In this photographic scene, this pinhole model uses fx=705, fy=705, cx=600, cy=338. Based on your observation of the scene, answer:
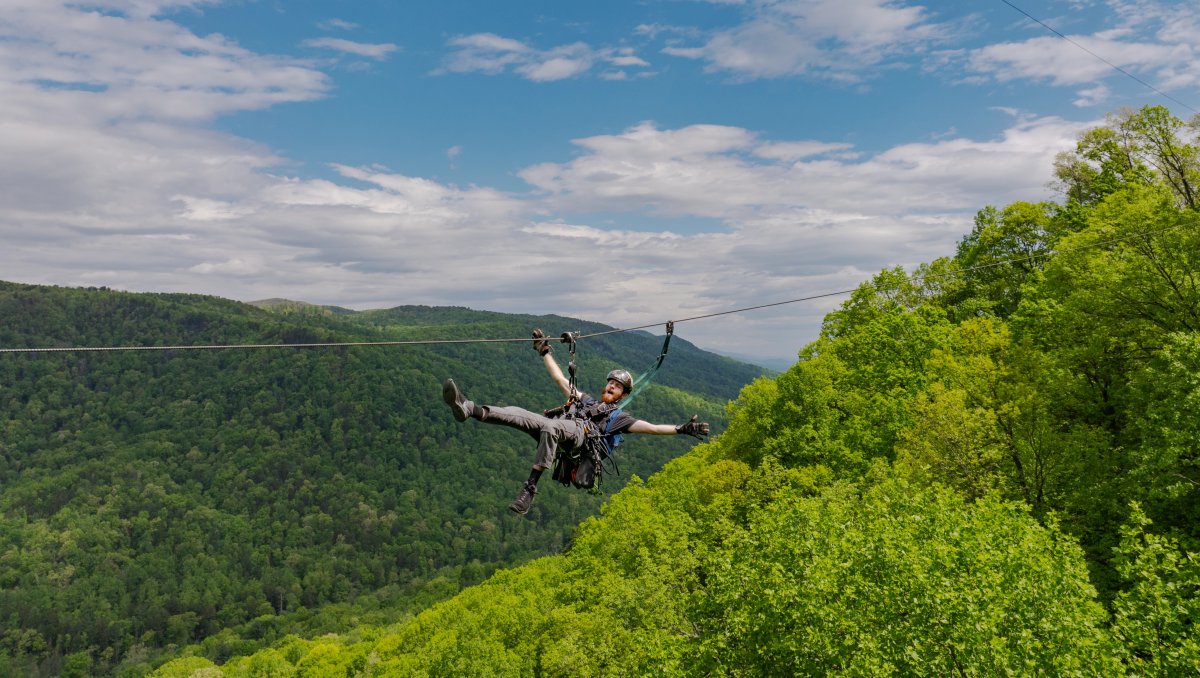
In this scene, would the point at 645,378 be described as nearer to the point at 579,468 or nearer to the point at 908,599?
the point at 579,468

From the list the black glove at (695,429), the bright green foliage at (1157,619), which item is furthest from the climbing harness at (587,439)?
the bright green foliage at (1157,619)

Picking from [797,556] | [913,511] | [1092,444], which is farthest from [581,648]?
[1092,444]

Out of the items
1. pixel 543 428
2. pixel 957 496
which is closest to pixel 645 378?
pixel 543 428

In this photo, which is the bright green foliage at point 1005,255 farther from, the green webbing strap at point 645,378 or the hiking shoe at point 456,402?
the hiking shoe at point 456,402

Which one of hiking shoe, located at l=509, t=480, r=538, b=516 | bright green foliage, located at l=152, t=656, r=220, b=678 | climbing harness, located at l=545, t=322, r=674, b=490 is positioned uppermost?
climbing harness, located at l=545, t=322, r=674, b=490

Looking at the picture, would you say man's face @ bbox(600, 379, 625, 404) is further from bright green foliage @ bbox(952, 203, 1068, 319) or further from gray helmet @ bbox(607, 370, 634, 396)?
bright green foliage @ bbox(952, 203, 1068, 319)

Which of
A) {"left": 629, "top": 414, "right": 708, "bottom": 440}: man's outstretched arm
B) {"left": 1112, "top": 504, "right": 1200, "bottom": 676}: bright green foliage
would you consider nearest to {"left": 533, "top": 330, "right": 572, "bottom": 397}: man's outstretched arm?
{"left": 629, "top": 414, "right": 708, "bottom": 440}: man's outstretched arm
